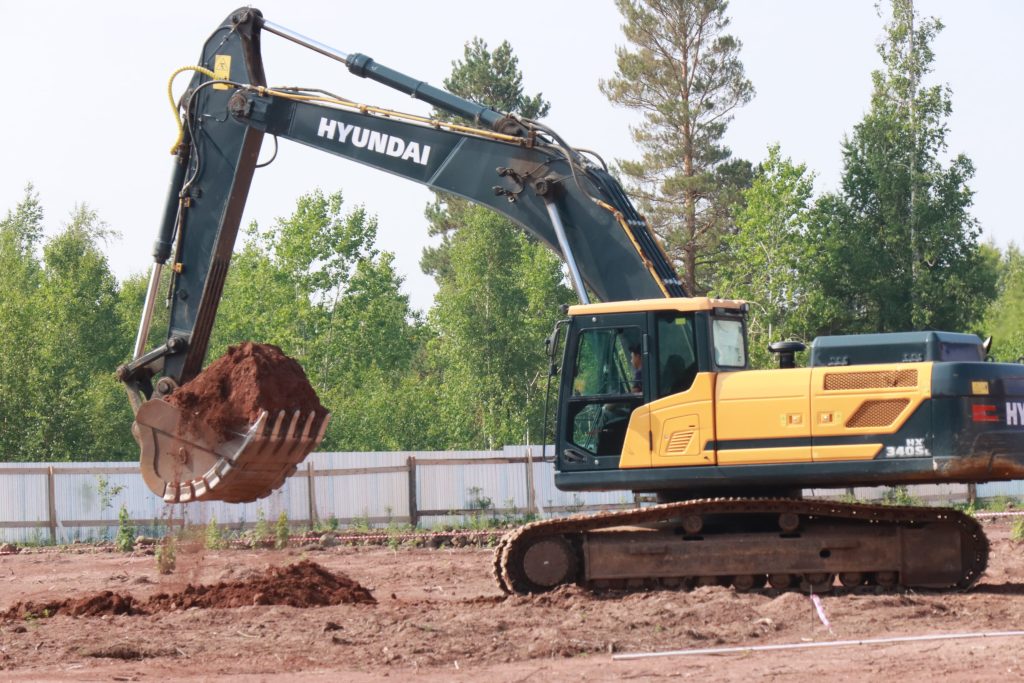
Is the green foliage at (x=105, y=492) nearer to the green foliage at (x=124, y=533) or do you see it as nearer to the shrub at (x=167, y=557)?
the green foliage at (x=124, y=533)

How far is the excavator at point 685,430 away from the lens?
1204cm

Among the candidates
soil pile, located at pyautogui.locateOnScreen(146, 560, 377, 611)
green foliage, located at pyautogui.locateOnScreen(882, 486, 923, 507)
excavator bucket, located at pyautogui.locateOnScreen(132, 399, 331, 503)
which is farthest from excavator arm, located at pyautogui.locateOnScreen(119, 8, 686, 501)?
green foliage, located at pyautogui.locateOnScreen(882, 486, 923, 507)

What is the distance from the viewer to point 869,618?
36.5 feet

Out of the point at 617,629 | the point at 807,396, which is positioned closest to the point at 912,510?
the point at 807,396

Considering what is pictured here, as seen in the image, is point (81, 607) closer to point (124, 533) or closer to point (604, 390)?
point (604, 390)

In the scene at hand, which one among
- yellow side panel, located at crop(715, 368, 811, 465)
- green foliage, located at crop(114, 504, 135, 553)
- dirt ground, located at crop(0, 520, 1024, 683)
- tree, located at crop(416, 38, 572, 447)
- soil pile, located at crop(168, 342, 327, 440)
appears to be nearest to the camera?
dirt ground, located at crop(0, 520, 1024, 683)

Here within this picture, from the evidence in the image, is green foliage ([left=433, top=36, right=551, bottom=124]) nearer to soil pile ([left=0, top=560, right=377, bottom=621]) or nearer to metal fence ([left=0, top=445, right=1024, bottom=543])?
metal fence ([left=0, top=445, right=1024, bottom=543])

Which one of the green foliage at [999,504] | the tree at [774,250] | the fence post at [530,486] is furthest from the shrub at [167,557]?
the tree at [774,250]

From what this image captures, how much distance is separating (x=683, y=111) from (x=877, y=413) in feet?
109

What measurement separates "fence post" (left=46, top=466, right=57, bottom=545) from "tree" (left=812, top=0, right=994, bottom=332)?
23.4 meters

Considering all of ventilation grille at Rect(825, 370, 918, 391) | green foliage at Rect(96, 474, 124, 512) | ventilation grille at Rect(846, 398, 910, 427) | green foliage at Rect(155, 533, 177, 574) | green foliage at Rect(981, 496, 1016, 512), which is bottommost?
green foliage at Rect(981, 496, 1016, 512)

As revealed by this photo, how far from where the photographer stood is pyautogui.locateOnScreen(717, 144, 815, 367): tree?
39781mm

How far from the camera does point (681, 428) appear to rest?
12.5 m

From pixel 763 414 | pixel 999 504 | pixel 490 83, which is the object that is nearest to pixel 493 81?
pixel 490 83
